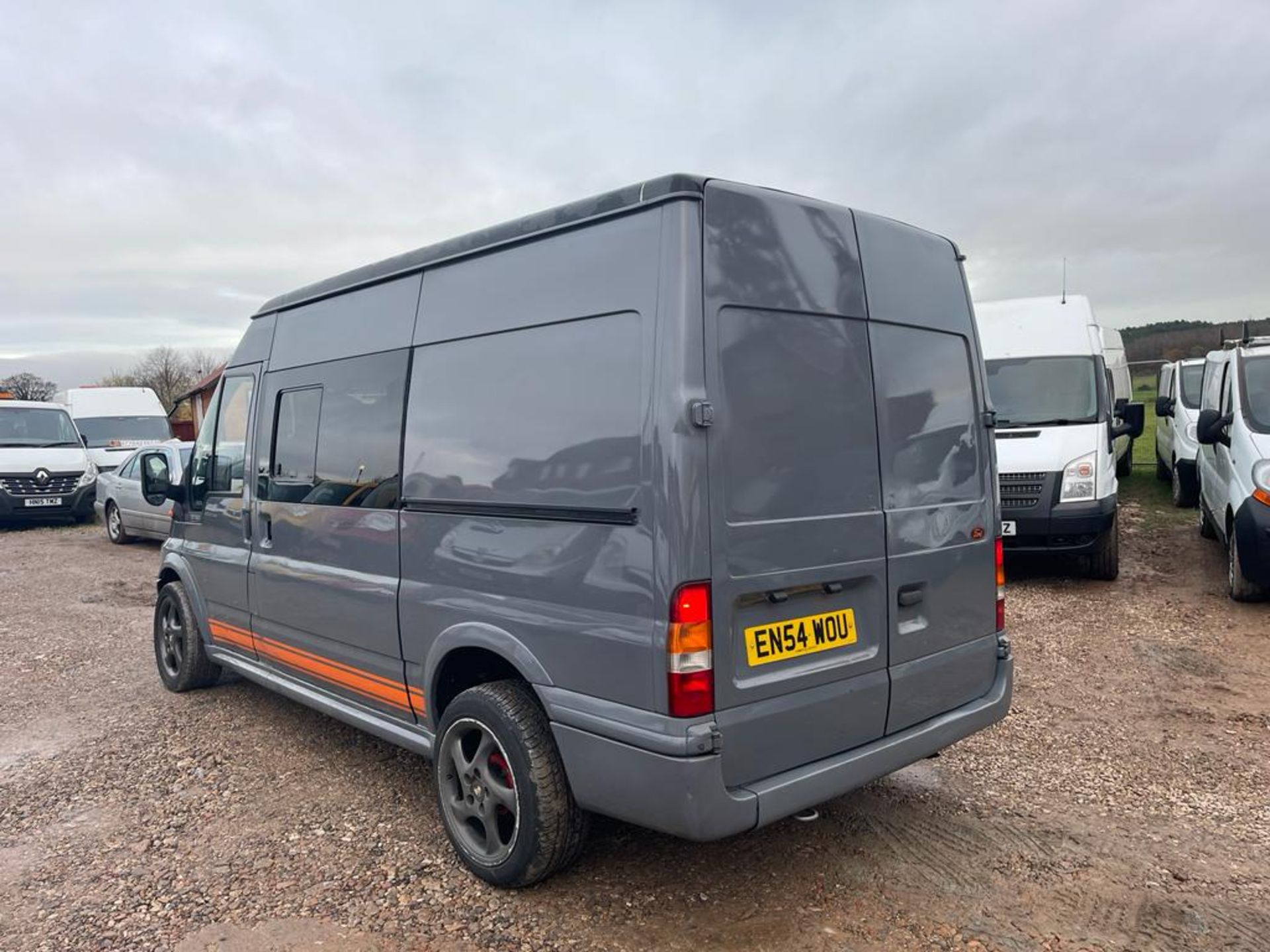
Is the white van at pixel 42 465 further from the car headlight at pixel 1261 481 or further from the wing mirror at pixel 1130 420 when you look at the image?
the car headlight at pixel 1261 481

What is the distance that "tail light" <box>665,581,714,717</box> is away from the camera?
277 cm

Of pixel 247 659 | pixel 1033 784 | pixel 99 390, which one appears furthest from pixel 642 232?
pixel 99 390

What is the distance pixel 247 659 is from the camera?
17.0 feet

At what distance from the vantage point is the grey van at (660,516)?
2.85 metres

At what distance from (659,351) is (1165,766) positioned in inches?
133

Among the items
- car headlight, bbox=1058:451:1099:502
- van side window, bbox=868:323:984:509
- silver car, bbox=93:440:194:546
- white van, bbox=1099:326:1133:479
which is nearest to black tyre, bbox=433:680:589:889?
van side window, bbox=868:323:984:509

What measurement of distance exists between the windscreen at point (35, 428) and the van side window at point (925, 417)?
1623 centimetres

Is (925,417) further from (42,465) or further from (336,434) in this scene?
(42,465)

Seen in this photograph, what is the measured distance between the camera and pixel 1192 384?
13.2 metres

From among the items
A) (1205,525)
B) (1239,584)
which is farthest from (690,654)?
(1205,525)

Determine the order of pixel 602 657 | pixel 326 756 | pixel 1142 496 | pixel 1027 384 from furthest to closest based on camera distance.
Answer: pixel 1142 496 < pixel 1027 384 < pixel 326 756 < pixel 602 657

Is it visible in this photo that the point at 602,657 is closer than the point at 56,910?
Yes

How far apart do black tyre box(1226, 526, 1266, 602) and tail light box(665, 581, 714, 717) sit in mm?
6129

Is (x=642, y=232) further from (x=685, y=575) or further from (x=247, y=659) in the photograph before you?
(x=247, y=659)
